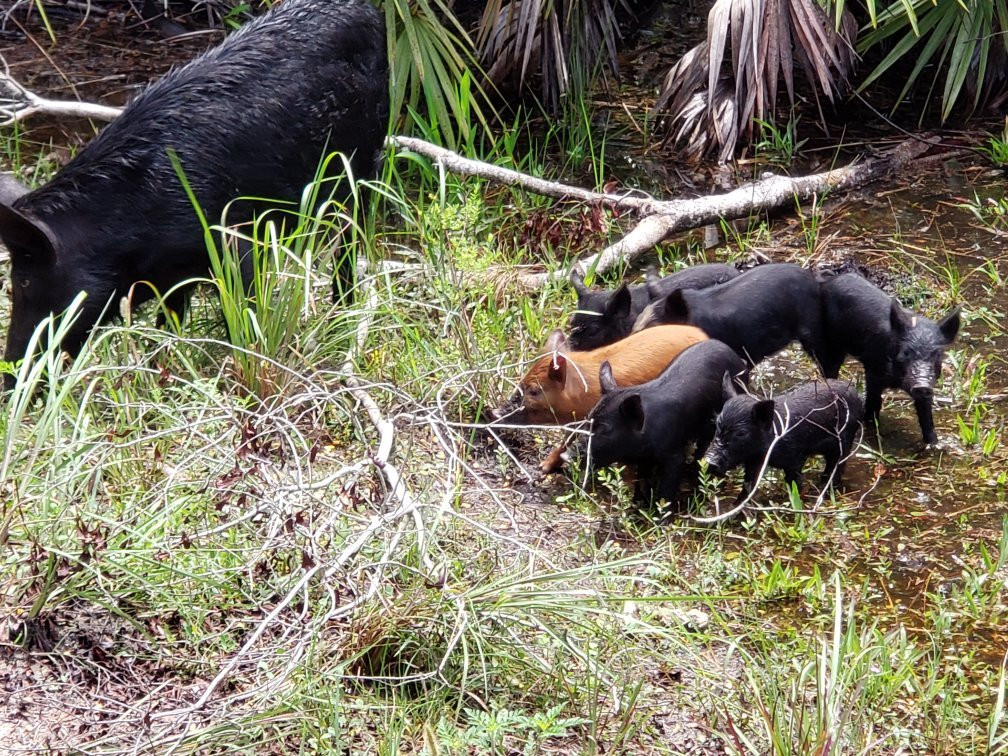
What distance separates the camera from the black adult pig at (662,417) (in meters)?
4.57

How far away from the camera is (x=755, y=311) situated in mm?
5191

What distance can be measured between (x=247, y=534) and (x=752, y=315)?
7.76ft

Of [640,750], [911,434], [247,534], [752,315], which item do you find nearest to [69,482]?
[247,534]

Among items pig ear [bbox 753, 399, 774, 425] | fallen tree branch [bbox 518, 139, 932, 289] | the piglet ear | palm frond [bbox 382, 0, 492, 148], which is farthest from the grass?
palm frond [bbox 382, 0, 492, 148]

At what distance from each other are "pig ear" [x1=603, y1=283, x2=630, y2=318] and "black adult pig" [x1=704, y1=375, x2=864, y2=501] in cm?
67

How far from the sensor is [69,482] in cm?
361

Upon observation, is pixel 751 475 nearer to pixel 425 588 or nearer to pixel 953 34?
pixel 425 588

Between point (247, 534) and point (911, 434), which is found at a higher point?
point (247, 534)

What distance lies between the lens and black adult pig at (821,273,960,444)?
16.0 ft

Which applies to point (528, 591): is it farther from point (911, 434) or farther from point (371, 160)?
point (371, 160)

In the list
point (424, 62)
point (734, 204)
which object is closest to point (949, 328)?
point (734, 204)

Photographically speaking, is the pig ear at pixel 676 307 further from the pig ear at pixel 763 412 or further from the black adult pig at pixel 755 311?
the pig ear at pixel 763 412

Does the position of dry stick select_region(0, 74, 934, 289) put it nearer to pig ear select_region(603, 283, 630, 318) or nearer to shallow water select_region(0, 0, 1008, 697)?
shallow water select_region(0, 0, 1008, 697)

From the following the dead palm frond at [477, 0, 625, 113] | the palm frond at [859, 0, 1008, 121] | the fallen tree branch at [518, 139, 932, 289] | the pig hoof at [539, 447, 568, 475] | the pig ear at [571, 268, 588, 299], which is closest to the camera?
the pig hoof at [539, 447, 568, 475]
